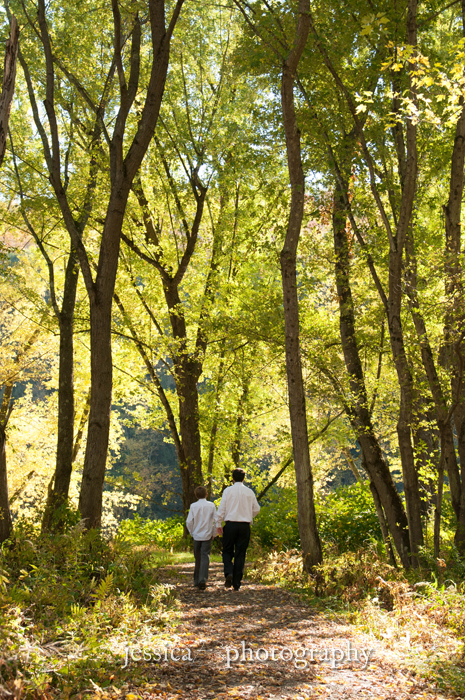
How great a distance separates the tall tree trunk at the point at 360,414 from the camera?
934 centimetres

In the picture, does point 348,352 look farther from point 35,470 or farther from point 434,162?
point 35,470

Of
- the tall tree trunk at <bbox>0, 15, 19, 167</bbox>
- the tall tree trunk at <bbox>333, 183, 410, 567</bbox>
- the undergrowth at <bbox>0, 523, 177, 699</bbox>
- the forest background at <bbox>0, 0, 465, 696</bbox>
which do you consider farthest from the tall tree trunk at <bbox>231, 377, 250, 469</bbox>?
the tall tree trunk at <bbox>0, 15, 19, 167</bbox>

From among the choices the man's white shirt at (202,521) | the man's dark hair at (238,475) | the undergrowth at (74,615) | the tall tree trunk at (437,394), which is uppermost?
the tall tree trunk at (437,394)

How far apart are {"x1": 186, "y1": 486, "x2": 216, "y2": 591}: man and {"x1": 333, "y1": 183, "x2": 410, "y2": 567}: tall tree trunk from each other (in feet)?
11.2

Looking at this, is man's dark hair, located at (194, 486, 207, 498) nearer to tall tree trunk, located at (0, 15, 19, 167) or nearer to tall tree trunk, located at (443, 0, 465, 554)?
tall tree trunk, located at (443, 0, 465, 554)

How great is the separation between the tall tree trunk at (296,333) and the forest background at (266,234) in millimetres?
32

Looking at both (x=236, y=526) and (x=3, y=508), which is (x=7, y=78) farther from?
(x=3, y=508)

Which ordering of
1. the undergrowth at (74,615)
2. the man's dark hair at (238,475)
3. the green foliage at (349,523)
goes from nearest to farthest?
the undergrowth at (74,615)
the man's dark hair at (238,475)
the green foliage at (349,523)

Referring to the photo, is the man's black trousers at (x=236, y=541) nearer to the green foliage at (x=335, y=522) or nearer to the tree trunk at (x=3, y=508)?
the tree trunk at (x=3, y=508)

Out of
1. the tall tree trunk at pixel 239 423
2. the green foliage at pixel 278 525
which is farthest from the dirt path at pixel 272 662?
the tall tree trunk at pixel 239 423

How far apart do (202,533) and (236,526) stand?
0.56m

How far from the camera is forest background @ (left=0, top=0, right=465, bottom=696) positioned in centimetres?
732

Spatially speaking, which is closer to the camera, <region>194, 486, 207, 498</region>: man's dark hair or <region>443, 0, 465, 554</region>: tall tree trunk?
<region>443, 0, 465, 554</region>: tall tree trunk

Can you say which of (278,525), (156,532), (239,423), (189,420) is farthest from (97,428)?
(156,532)
